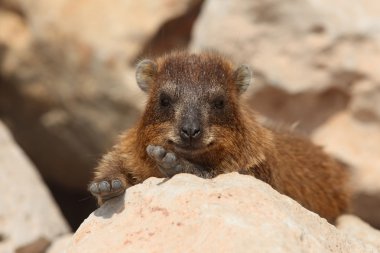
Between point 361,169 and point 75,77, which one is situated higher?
point 75,77

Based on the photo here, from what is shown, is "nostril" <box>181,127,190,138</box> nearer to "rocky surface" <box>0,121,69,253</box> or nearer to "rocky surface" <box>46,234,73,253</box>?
"rocky surface" <box>46,234,73,253</box>

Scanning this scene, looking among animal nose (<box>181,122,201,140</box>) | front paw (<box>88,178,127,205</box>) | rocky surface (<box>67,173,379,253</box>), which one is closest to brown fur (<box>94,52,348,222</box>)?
animal nose (<box>181,122,201,140</box>)

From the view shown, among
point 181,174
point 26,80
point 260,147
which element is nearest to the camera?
point 181,174

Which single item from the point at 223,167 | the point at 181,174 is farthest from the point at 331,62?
the point at 181,174

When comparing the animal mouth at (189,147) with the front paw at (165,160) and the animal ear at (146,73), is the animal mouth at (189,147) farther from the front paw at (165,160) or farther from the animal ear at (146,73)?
the animal ear at (146,73)

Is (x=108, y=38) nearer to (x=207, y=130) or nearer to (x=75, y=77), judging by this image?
(x=75, y=77)

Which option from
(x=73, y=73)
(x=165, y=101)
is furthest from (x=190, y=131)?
(x=73, y=73)

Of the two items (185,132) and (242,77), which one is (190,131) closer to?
(185,132)
